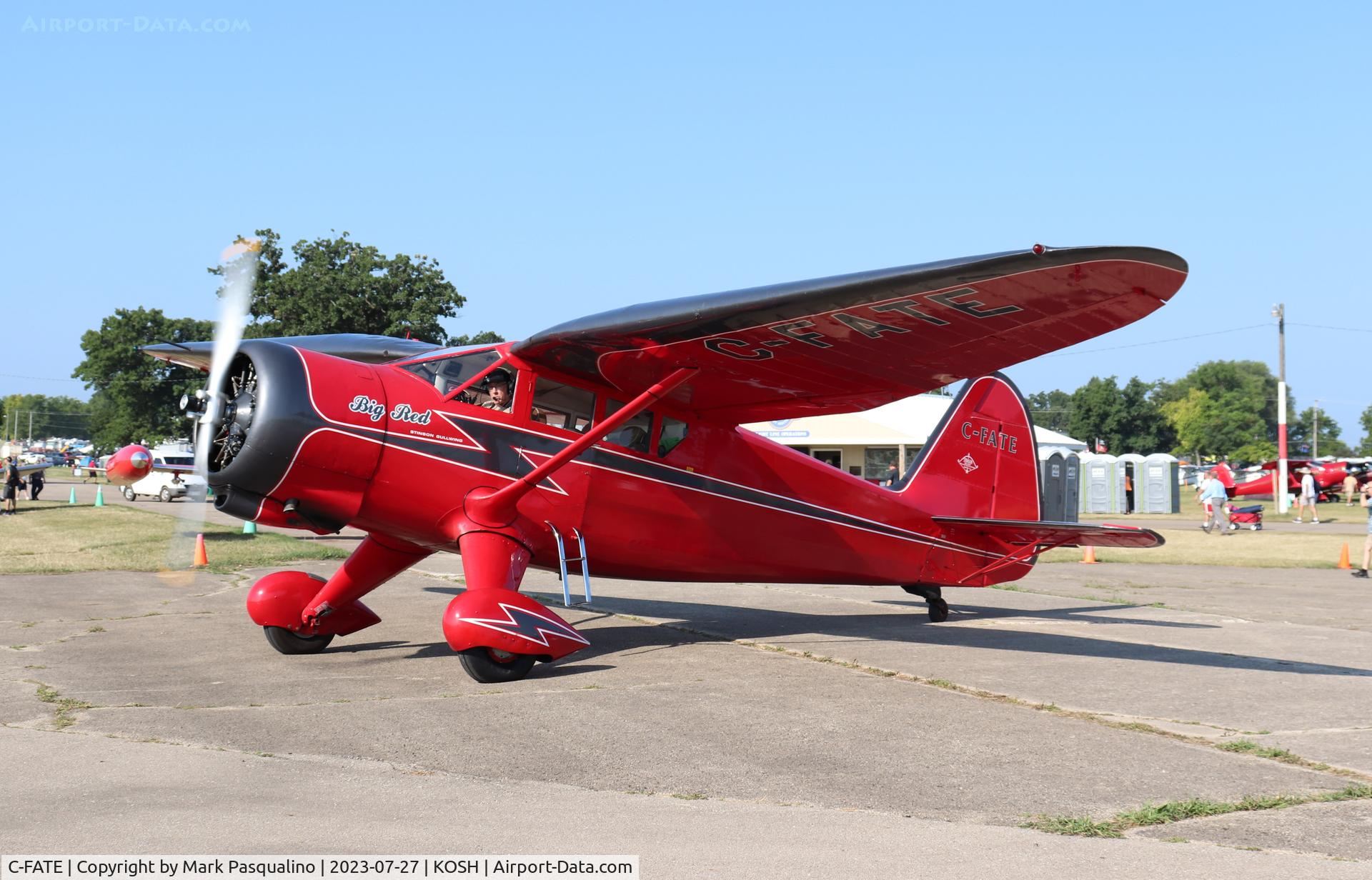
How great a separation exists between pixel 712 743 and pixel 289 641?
4.75 metres

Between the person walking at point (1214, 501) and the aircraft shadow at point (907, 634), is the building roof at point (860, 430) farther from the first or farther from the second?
the aircraft shadow at point (907, 634)

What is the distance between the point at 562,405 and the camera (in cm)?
925

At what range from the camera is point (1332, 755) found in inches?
230

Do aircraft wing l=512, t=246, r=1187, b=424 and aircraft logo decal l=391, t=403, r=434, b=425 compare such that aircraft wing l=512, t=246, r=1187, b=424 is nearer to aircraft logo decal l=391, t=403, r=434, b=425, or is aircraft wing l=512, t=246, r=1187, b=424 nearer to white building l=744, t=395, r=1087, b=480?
aircraft logo decal l=391, t=403, r=434, b=425

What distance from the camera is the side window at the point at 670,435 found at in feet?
32.0

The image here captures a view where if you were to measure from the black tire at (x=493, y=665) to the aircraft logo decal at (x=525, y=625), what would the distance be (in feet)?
0.51

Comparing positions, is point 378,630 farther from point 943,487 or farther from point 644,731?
point 943,487

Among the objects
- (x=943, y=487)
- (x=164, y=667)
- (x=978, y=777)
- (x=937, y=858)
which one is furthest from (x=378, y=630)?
(x=937, y=858)

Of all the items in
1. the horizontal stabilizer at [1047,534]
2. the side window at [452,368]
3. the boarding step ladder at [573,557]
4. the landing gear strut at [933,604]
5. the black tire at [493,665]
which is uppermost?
the side window at [452,368]

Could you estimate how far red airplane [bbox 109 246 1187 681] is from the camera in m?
7.11

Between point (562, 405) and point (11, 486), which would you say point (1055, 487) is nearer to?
point (562, 405)

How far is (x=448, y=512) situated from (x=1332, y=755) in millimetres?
6184

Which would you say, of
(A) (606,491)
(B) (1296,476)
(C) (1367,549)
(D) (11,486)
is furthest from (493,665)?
(B) (1296,476)

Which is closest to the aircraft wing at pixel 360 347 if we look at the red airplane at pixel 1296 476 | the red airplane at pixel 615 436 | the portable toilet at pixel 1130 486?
the red airplane at pixel 615 436
